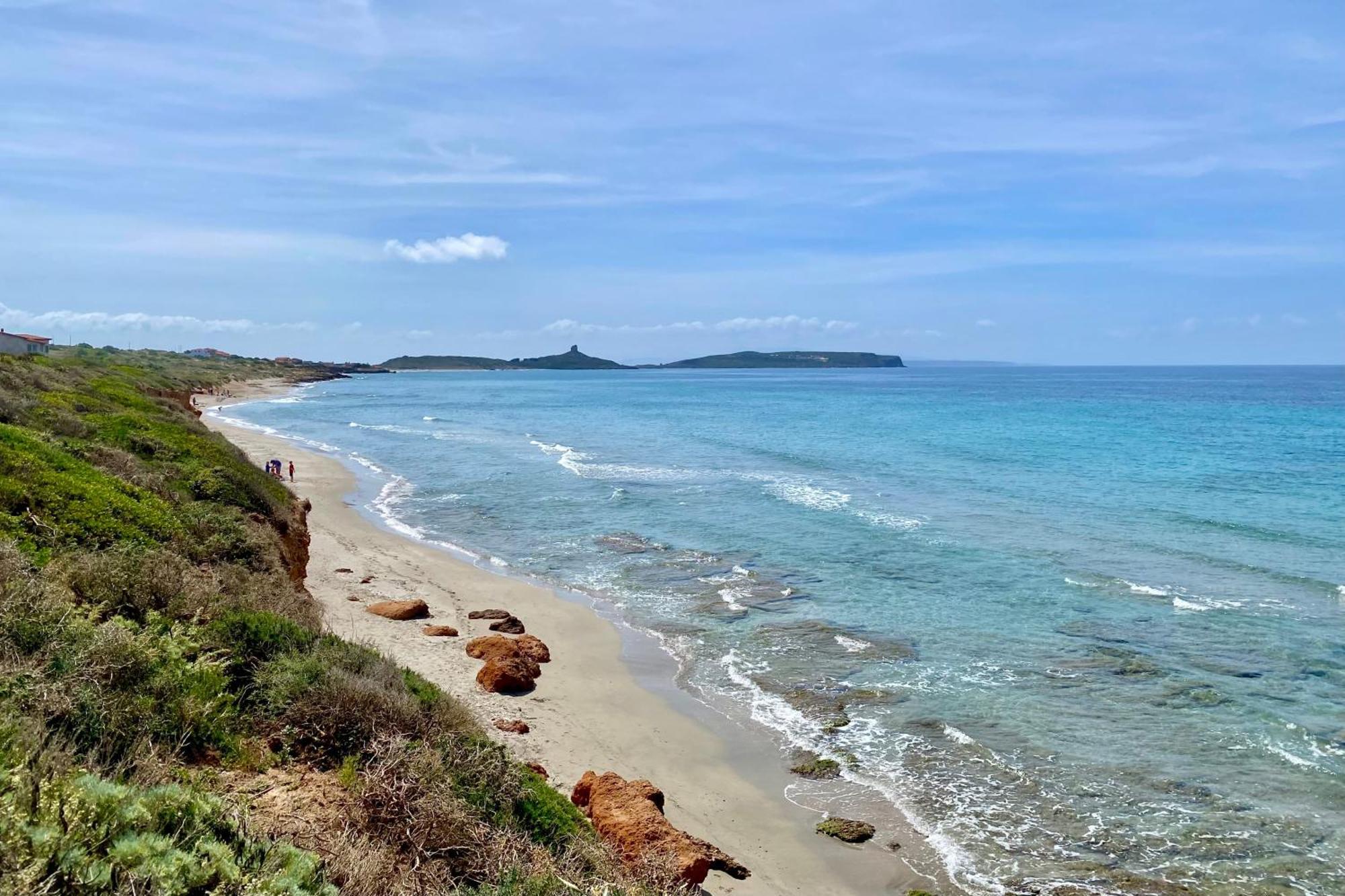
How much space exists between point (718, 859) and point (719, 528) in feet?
60.9

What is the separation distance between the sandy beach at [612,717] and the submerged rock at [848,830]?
114 millimetres

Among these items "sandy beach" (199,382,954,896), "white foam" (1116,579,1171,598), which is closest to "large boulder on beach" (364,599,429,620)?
"sandy beach" (199,382,954,896)

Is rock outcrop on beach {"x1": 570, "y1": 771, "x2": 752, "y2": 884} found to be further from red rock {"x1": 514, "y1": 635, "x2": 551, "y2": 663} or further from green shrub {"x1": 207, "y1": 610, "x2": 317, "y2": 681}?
red rock {"x1": 514, "y1": 635, "x2": 551, "y2": 663}

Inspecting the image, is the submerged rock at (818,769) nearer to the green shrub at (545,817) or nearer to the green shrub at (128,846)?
the green shrub at (545,817)

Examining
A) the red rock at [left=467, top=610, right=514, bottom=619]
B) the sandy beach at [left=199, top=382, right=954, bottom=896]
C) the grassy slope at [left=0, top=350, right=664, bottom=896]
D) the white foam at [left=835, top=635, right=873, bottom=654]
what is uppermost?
the grassy slope at [left=0, top=350, right=664, bottom=896]

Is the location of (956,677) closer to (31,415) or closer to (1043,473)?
(31,415)

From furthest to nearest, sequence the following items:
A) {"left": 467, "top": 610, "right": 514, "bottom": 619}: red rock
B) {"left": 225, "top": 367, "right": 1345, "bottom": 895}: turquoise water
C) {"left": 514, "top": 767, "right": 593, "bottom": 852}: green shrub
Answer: {"left": 467, "top": 610, "right": 514, "bottom": 619}: red rock < {"left": 225, "top": 367, "right": 1345, "bottom": 895}: turquoise water < {"left": 514, "top": 767, "right": 593, "bottom": 852}: green shrub

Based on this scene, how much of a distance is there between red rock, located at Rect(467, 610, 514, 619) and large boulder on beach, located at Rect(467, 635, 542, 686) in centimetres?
203

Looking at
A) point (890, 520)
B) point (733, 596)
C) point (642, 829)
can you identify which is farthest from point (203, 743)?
point (890, 520)

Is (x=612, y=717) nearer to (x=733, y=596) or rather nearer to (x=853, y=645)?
A: (x=853, y=645)

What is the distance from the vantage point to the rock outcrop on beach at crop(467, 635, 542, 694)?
49.0 feet

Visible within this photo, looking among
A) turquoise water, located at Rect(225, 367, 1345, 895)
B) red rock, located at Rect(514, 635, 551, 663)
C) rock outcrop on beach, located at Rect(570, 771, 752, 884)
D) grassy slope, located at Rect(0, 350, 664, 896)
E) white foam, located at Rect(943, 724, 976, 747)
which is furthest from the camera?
red rock, located at Rect(514, 635, 551, 663)

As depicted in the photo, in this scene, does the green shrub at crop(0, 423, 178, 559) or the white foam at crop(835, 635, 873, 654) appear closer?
the green shrub at crop(0, 423, 178, 559)

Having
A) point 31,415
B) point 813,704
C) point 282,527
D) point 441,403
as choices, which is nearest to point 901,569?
point 813,704
